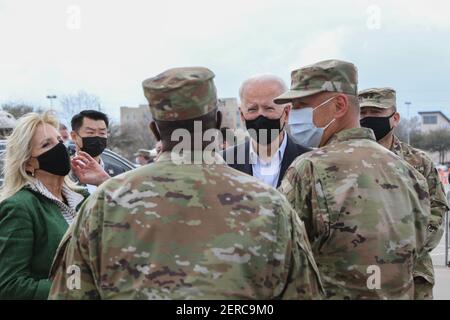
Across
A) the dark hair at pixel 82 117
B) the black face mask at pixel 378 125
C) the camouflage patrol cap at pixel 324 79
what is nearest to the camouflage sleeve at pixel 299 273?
the camouflage patrol cap at pixel 324 79

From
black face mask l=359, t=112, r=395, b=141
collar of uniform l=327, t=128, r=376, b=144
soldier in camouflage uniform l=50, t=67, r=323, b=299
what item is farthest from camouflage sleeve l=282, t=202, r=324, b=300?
black face mask l=359, t=112, r=395, b=141

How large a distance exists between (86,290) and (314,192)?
1.07 metres

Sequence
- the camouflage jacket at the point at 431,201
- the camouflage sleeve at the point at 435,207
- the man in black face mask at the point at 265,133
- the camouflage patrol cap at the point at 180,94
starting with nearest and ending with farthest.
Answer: the camouflage patrol cap at the point at 180,94 < the camouflage jacket at the point at 431,201 < the man in black face mask at the point at 265,133 < the camouflage sleeve at the point at 435,207

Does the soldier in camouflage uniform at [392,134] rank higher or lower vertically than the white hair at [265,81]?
lower

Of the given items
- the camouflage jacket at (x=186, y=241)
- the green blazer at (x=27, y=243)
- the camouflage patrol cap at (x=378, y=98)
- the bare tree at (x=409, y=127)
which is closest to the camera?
the camouflage jacket at (x=186, y=241)

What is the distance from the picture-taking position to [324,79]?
276cm

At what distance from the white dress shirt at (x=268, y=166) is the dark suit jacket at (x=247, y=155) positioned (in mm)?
26

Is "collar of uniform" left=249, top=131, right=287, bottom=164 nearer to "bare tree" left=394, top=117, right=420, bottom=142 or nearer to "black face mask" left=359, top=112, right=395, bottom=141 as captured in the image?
"black face mask" left=359, top=112, right=395, bottom=141

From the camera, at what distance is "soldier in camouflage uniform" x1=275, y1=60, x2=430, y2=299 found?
252 centimetres

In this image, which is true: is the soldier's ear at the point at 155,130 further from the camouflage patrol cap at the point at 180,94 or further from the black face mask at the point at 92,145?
the black face mask at the point at 92,145

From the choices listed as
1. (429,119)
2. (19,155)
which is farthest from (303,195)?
(429,119)

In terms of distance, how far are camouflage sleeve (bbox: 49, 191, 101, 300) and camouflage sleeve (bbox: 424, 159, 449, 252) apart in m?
2.37

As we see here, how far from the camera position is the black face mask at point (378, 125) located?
4.24m

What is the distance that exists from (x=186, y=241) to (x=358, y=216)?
929mm
